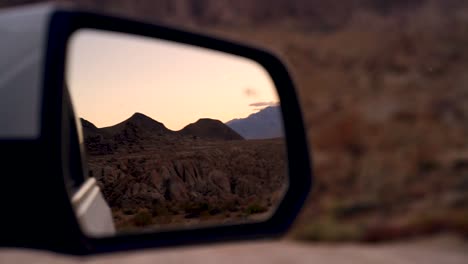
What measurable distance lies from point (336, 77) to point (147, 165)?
7379 mm

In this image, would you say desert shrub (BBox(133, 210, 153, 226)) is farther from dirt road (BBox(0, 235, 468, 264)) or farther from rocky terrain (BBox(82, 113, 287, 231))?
dirt road (BBox(0, 235, 468, 264))

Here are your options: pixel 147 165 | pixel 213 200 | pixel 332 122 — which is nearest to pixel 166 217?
pixel 213 200

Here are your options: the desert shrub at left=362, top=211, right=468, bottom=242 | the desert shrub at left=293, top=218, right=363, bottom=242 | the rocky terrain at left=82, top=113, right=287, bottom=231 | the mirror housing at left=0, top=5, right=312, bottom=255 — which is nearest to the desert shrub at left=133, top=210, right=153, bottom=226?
the rocky terrain at left=82, top=113, right=287, bottom=231

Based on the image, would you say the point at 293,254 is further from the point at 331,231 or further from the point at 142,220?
the point at 142,220

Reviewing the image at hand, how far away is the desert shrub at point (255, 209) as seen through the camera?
7.56 meters

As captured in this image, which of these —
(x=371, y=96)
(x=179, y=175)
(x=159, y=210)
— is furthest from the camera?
(x=179, y=175)

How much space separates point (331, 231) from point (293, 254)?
2.44ft

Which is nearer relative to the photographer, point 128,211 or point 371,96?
point 371,96

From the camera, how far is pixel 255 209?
7.76 metres

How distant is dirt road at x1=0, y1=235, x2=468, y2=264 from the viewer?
3.69 metres

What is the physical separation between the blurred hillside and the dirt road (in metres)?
0.17

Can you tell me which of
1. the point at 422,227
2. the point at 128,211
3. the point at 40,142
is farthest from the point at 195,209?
the point at 40,142

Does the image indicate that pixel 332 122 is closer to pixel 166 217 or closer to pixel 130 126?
pixel 166 217

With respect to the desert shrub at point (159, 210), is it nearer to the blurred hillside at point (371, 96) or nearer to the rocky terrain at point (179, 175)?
the rocky terrain at point (179, 175)
